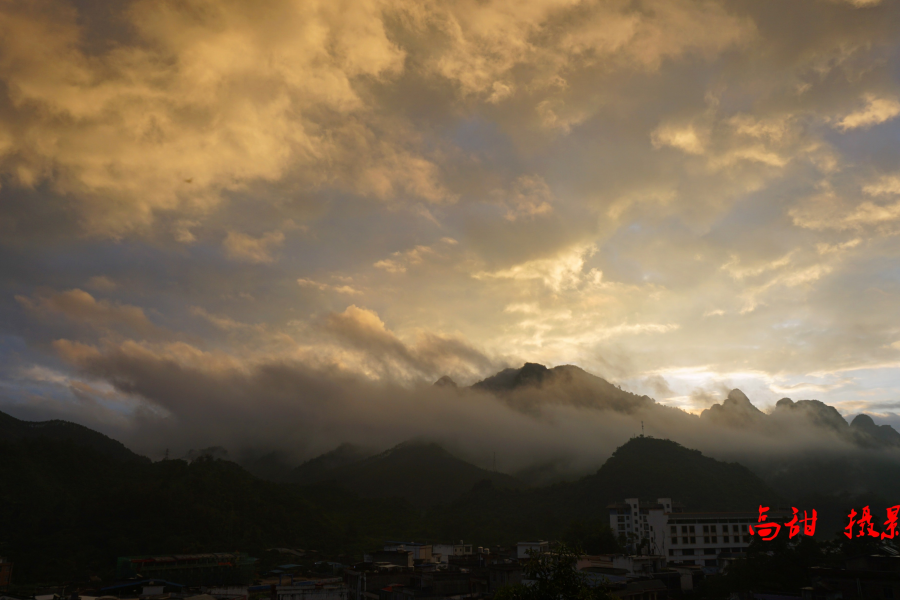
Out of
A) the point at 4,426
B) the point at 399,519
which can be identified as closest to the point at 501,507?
the point at 399,519

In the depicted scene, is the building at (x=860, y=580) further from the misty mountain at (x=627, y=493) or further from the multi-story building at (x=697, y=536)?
the misty mountain at (x=627, y=493)

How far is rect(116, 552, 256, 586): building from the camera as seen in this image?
202 feet

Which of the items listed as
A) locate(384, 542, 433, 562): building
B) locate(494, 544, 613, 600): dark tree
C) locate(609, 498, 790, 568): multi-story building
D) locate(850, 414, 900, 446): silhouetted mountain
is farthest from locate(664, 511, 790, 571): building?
locate(850, 414, 900, 446): silhouetted mountain

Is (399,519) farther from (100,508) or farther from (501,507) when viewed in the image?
(100,508)

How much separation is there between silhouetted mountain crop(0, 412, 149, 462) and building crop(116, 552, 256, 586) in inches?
2992

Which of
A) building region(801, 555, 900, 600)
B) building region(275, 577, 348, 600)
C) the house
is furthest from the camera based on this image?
the house

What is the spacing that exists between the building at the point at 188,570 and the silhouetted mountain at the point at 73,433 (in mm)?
75992

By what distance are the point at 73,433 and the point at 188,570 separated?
10180 cm

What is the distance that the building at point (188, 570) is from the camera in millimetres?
61656

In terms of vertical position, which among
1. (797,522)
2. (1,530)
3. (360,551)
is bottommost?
(360,551)

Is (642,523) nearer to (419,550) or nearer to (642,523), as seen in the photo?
(642,523)

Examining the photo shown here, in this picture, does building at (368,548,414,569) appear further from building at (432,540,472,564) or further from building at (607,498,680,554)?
building at (607,498,680,554)

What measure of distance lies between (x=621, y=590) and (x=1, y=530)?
288 feet

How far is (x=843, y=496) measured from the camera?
10425 cm
